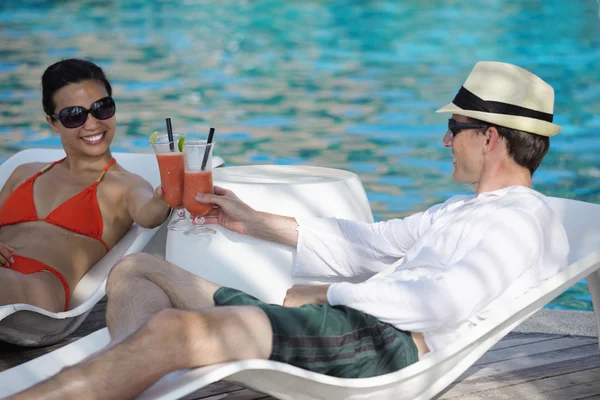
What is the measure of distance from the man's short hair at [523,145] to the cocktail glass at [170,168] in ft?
3.55

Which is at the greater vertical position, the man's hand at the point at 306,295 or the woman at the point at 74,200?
the woman at the point at 74,200

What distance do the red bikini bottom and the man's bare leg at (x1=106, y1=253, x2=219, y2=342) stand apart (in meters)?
0.84

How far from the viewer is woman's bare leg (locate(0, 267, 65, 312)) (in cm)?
340

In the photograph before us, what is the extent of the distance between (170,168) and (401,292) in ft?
3.40

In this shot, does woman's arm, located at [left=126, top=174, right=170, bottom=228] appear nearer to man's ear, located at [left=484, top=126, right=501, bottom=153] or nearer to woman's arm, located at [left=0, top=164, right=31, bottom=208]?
woman's arm, located at [left=0, top=164, right=31, bottom=208]

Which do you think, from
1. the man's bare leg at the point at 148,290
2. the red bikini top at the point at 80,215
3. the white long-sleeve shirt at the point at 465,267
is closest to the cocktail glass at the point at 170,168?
the man's bare leg at the point at 148,290

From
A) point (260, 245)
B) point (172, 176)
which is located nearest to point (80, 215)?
point (172, 176)

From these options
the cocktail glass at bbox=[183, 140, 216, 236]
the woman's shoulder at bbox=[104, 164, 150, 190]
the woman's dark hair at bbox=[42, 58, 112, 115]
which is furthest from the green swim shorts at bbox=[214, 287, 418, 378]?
the woman's dark hair at bbox=[42, 58, 112, 115]

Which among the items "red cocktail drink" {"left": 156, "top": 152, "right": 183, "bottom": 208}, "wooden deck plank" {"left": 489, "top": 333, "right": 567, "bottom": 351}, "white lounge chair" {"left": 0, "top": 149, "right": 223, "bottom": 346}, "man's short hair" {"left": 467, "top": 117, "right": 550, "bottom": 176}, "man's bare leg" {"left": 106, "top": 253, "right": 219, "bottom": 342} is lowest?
"wooden deck plank" {"left": 489, "top": 333, "right": 567, "bottom": 351}

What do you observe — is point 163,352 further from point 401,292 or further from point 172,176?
point 172,176

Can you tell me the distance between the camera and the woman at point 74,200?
3.63 meters

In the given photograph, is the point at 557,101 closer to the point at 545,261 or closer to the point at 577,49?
the point at 577,49

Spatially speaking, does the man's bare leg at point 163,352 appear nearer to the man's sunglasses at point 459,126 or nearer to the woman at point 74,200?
the man's sunglasses at point 459,126

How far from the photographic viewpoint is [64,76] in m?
3.76
